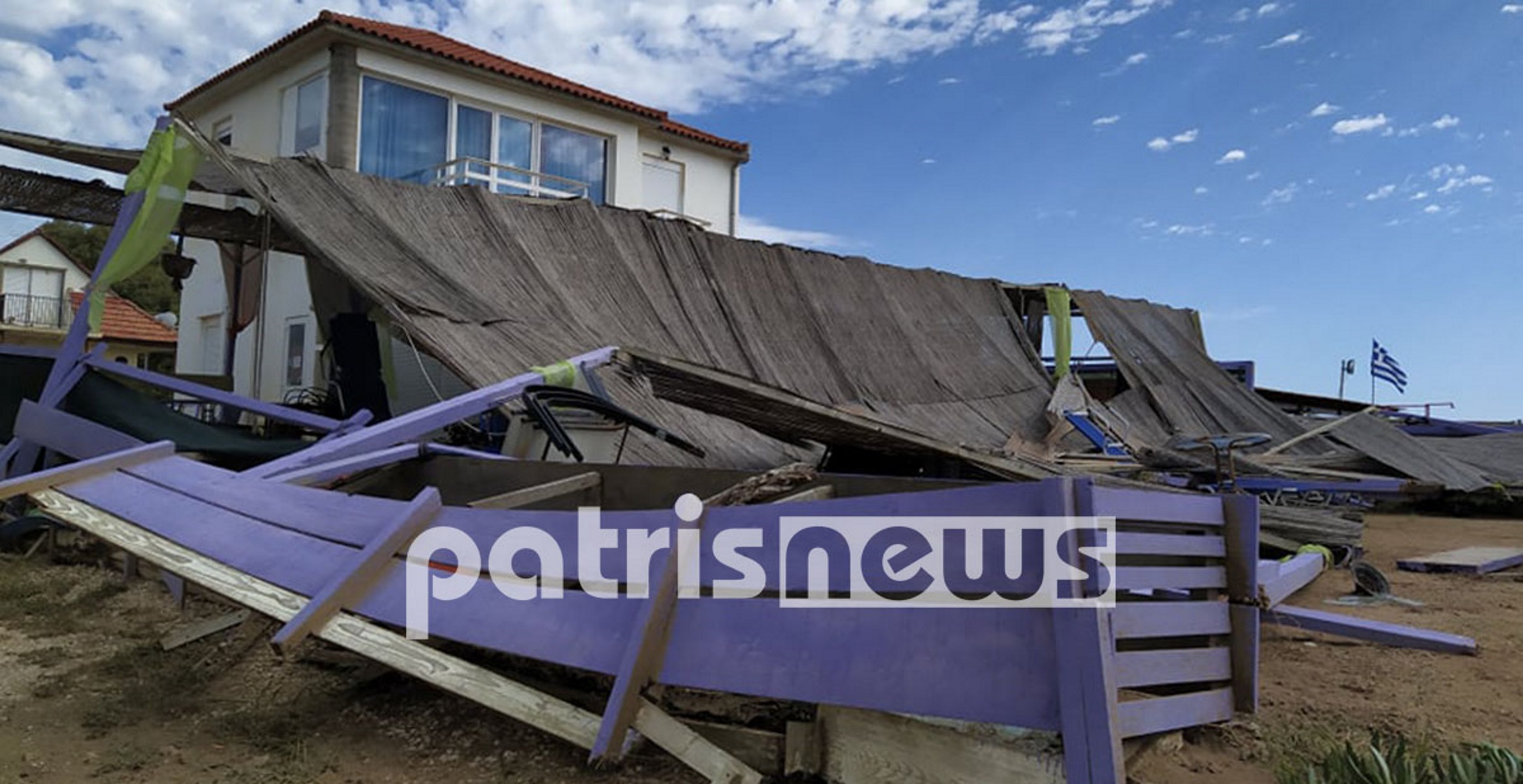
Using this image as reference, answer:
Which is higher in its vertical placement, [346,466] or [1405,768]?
[346,466]

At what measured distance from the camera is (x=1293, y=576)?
495 cm

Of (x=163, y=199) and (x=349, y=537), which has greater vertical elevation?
(x=163, y=199)

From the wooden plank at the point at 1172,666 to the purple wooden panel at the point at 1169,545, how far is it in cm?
24

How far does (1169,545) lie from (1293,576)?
3207mm

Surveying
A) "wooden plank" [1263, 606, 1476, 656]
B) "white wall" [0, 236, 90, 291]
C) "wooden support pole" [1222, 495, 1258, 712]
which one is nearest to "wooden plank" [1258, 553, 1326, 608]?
"wooden plank" [1263, 606, 1476, 656]

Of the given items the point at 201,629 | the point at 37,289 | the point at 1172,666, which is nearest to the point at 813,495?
the point at 1172,666

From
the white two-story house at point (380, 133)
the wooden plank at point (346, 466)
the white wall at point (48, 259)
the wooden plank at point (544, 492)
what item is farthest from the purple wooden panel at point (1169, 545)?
the white wall at point (48, 259)

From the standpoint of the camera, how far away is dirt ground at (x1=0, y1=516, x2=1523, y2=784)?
8.41 ft

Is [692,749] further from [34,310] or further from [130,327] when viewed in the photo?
[34,310]

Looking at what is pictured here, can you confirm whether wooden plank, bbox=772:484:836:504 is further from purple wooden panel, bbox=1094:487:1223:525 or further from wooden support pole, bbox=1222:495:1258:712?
wooden support pole, bbox=1222:495:1258:712

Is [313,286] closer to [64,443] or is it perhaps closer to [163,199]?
[163,199]

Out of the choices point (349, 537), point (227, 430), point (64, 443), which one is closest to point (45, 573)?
point (64, 443)

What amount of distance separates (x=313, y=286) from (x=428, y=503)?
6.82m

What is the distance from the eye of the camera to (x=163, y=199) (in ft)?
19.7
